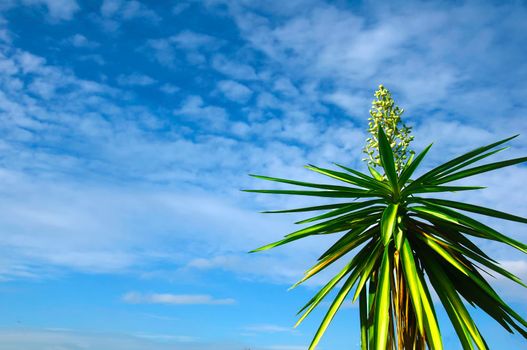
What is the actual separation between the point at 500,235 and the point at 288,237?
1.96 metres

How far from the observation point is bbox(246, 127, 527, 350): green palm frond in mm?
4938

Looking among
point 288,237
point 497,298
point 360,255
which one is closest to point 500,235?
point 497,298

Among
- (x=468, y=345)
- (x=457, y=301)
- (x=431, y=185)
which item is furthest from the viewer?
(x=431, y=185)

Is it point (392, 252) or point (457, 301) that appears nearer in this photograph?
point (457, 301)

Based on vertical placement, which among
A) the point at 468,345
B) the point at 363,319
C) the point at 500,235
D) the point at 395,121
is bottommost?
the point at 468,345

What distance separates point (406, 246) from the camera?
16.7 ft

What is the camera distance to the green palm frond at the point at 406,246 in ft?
16.2

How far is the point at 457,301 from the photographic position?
496cm

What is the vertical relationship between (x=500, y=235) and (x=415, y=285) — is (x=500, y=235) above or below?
above

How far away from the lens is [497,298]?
194 inches

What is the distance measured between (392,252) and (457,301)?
82cm

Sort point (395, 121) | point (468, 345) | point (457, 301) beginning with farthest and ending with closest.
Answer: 1. point (395, 121)
2. point (457, 301)
3. point (468, 345)

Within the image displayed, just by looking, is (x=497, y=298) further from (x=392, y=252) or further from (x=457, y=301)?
(x=392, y=252)

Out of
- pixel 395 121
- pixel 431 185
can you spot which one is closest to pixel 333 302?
pixel 431 185
